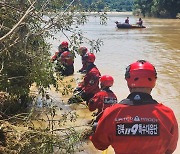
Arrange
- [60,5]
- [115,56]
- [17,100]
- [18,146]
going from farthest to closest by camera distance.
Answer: [115,56]
[17,100]
[60,5]
[18,146]

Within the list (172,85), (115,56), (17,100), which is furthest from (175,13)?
(17,100)

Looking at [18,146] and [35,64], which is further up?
[35,64]

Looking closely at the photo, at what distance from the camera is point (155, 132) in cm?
287

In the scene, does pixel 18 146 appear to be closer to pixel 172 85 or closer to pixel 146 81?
pixel 146 81

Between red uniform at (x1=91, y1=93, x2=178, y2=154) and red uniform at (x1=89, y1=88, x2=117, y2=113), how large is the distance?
3.79 metres

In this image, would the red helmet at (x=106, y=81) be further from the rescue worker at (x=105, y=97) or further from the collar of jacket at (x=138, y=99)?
the collar of jacket at (x=138, y=99)

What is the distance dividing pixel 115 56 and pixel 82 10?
12.3 meters

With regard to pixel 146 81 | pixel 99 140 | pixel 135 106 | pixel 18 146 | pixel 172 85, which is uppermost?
pixel 146 81

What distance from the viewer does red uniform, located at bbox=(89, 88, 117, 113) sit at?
6.75 metres

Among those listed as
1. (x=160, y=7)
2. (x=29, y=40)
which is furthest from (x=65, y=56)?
(x=160, y=7)

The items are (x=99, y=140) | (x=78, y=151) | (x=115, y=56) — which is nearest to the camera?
(x=99, y=140)

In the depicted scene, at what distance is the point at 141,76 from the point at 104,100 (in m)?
3.89

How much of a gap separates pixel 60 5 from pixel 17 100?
2423 mm

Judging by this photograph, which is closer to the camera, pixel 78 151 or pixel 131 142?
pixel 131 142
